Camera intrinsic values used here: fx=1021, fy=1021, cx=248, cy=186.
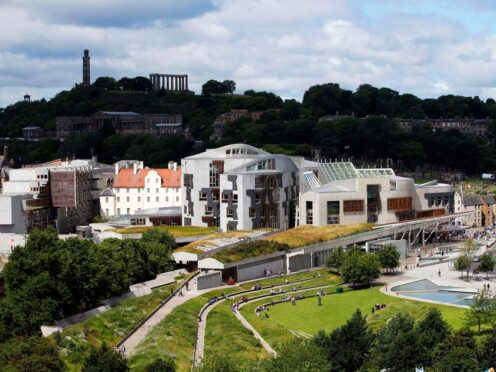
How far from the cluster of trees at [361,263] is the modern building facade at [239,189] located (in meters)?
13.5

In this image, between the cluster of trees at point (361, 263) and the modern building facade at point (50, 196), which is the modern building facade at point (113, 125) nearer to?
the modern building facade at point (50, 196)

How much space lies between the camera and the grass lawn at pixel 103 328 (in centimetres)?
5072

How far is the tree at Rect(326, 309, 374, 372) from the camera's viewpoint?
162 feet

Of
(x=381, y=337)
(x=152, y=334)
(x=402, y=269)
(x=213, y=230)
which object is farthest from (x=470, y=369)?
(x=213, y=230)

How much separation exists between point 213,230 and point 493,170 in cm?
8325

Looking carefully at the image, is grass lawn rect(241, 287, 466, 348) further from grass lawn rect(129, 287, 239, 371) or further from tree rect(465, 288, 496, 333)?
grass lawn rect(129, 287, 239, 371)

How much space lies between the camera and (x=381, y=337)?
169 ft

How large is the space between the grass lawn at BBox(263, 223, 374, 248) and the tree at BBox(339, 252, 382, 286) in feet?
26.6

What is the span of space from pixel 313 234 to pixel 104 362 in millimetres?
43617

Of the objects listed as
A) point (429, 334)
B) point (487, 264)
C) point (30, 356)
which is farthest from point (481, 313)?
point (30, 356)

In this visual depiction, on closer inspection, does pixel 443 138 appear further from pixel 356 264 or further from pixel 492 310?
pixel 492 310

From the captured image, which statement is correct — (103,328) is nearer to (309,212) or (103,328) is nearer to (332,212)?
(309,212)

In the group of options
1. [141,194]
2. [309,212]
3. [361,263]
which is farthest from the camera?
[141,194]

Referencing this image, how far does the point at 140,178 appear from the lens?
10806 cm
